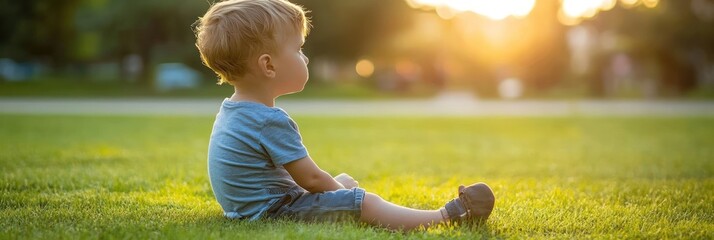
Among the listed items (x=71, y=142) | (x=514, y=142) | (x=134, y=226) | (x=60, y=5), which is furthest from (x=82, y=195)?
(x=60, y=5)

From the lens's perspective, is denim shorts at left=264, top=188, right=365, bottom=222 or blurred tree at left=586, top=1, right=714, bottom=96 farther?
blurred tree at left=586, top=1, right=714, bottom=96

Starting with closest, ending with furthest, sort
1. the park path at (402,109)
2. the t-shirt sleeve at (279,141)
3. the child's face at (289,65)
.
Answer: the t-shirt sleeve at (279,141)
the child's face at (289,65)
the park path at (402,109)

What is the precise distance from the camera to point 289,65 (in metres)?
3.77

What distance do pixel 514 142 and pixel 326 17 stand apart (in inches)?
1033

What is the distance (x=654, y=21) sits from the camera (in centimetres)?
2900

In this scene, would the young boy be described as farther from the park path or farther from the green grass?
the park path

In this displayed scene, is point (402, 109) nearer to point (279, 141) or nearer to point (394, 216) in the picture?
point (394, 216)

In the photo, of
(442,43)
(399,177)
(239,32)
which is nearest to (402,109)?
(399,177)

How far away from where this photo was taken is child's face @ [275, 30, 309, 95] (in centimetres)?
375

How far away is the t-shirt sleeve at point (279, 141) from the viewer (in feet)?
11.9

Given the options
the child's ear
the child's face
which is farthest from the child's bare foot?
the child's ear

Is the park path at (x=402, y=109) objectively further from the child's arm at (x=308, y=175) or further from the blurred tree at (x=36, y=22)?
the child's arm at (x=308, y=175)

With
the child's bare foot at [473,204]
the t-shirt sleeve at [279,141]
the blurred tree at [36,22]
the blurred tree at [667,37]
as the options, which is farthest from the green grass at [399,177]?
the blurred tree at [36,22]

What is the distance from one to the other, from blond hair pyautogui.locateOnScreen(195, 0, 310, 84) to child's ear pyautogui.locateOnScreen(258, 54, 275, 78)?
3cm
